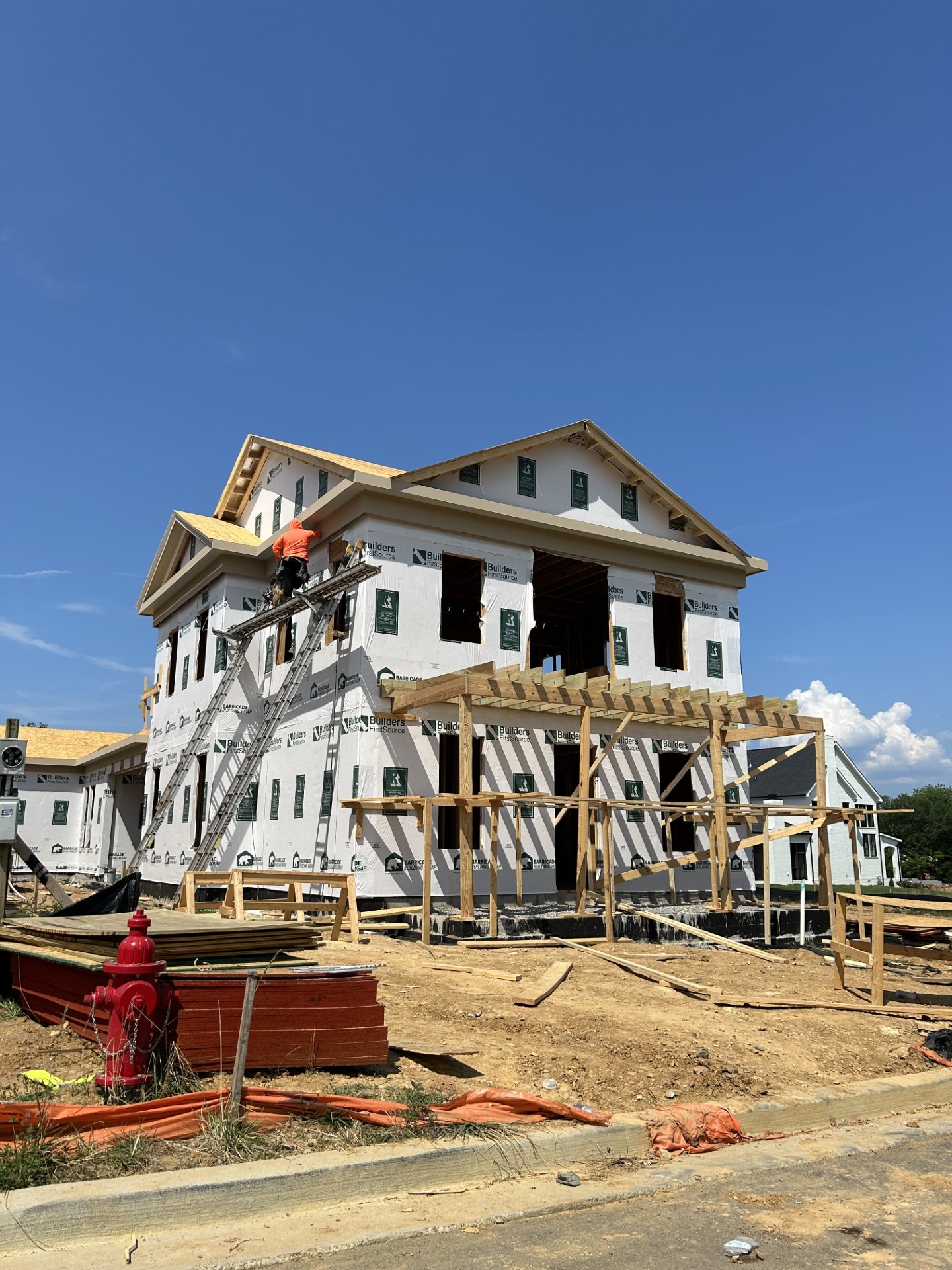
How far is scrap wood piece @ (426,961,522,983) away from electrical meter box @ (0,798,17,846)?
467 centimetres

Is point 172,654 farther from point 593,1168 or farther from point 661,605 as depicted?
point 593,1168

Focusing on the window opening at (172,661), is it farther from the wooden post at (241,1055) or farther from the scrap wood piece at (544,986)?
the wooden post at (241,1055)

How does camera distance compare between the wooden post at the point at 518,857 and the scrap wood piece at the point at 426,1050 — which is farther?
the wooden post at the point at 518,857

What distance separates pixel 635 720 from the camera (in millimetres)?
20625

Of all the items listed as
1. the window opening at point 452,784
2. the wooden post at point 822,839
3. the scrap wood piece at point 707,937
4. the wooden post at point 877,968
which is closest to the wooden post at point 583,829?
the scrap wood piece at point 707,937

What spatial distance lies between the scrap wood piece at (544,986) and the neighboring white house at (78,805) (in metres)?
25.4

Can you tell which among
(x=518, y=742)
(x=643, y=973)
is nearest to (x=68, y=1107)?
(x=643, y=973)

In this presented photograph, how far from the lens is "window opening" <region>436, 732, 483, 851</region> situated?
1820cm

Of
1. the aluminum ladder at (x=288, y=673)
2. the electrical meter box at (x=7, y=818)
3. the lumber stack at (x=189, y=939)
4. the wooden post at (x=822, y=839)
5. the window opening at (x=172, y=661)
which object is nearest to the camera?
the lumber stack at (x=189, y=939)

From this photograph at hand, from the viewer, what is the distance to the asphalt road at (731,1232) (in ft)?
14.3

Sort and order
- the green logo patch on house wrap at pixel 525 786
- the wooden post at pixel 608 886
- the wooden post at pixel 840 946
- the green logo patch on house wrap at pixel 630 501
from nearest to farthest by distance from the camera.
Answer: the wooden post at pixel 840 946 < the wooden post at pixel 608 886 < the green logo patch on house wrap at pixel 525 786 < the green logo patch on house wrap at pixel 630 501

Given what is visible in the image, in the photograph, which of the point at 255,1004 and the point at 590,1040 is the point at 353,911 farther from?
the point at 255,1004

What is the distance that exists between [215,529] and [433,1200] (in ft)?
69.9

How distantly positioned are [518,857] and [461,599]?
286 inches
